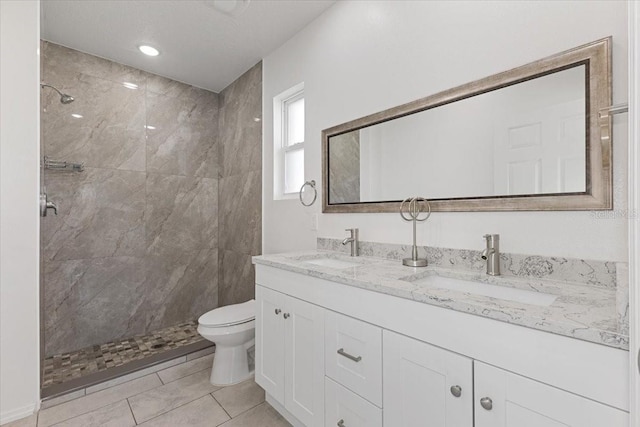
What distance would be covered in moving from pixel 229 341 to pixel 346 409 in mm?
1064

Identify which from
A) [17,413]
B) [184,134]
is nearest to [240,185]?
[184,134]

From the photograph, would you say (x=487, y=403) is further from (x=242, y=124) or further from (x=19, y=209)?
(x=242, y=124)

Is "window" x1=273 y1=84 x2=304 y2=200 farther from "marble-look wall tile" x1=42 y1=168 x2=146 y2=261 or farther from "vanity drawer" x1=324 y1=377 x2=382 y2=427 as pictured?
"vanity drawer" x1=324 y1=377 x2=382 y2=427

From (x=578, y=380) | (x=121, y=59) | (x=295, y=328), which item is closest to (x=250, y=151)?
(x=121, y=59)

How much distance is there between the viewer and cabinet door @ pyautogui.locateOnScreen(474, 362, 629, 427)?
2.20 feet

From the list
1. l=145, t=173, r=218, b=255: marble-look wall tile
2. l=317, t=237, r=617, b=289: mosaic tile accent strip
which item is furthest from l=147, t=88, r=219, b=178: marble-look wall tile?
l=317, t=237, r=617, b=289: mosaic tile accent strip

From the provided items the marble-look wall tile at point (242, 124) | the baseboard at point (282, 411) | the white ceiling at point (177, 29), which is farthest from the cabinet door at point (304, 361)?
the white ceiling at point (177, 29)

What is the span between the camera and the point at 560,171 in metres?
1.14

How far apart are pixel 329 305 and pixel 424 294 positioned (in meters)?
0.48

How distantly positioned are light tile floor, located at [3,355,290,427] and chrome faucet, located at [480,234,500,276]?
1.33 meters

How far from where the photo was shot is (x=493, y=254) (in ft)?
4.11

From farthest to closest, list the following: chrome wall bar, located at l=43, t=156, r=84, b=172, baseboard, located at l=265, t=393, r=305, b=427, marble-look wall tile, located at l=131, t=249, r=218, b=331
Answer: marble-look wall tile, located at l=131, t=249, r=218, b=331
chrome wall bar, located at l=43, t=156, r=84, b=172
baseboard, located at l=265, t=393, r=305, b=427

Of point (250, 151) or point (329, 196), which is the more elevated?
point (250, 151)

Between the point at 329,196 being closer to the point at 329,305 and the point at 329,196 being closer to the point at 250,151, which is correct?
the point at 329,305
